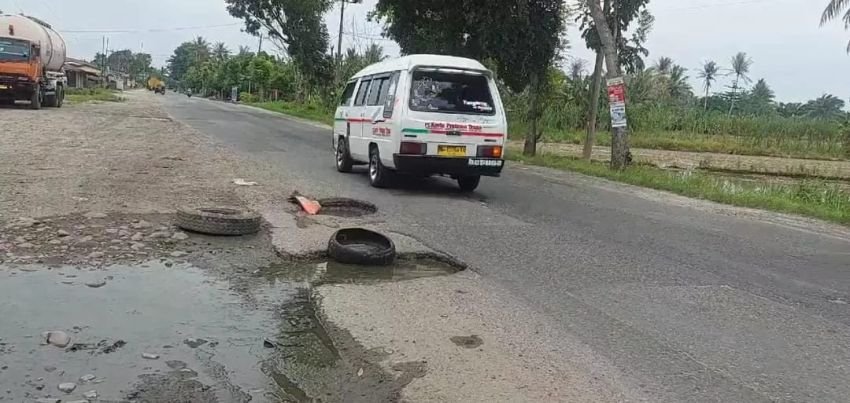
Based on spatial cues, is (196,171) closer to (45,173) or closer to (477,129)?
(45,173)

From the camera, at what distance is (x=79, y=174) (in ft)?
33.2

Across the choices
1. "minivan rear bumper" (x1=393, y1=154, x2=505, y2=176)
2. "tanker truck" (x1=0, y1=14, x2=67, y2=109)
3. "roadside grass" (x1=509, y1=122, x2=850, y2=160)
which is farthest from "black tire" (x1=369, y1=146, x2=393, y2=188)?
"tanker truck" (x1=0, y1=14, x2=67, y2=109)

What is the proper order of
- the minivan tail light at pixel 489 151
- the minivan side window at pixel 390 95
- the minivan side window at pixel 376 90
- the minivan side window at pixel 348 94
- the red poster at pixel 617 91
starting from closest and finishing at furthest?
the minivan tail light at pixel 489 151 < the minivan side window at pixel 390 95 < the minivan side window at pixel 376 90 < the minivan side window at pixel 348 94 < the red poster at pixel 617 91

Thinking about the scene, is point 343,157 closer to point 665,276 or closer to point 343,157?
point 343,157

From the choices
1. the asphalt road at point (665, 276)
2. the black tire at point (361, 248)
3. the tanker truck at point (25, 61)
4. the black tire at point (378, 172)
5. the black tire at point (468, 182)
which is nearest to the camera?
the asphalt road at point (665, 276)

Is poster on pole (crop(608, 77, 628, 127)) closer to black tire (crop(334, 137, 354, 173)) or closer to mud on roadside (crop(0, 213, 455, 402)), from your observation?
black tire (crop(334, 137, 354, 173))

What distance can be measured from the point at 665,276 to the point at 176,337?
3.89 m

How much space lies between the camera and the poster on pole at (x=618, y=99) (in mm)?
14727

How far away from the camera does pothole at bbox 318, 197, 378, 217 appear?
8469mm

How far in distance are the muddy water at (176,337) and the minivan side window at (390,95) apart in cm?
467

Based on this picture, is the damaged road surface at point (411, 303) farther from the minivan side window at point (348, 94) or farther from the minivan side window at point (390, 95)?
the minivan side window at point (348, 94)

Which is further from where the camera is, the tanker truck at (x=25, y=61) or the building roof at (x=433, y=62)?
the tanker truck at (x=25, y=61)

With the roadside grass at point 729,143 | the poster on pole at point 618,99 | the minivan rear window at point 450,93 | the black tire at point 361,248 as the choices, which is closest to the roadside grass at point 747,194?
the poster on pole at point 618,99

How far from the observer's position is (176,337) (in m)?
4.26
